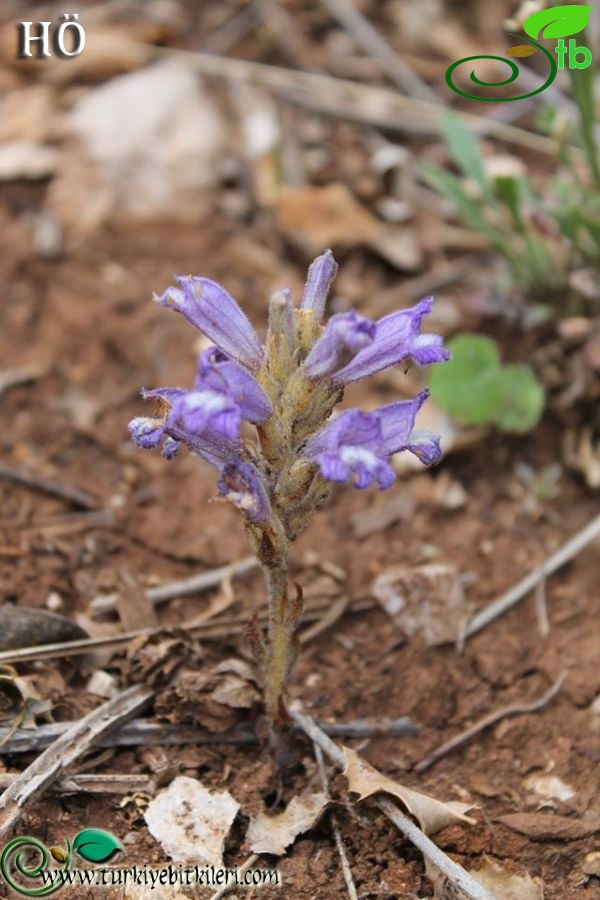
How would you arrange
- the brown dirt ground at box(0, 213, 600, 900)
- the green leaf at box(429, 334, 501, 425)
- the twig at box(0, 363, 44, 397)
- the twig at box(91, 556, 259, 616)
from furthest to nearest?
1. the twig at box(0, 363, 44, 397)
2. the green leaf at box(429, 334, 501, 425)
3. the twig at box(91, 556, 259, 616)
4. the brown dirt ground at box(0, 213, 600, 900)

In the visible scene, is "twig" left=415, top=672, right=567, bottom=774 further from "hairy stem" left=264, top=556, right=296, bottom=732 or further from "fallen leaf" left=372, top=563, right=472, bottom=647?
"hairy stem" left=264, top=556, right=296, bottom=732

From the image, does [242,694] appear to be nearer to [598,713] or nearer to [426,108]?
[598,713]

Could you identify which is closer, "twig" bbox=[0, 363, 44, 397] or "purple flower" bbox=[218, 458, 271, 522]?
"purple flower" bbox=[218, 458, 271, 522]

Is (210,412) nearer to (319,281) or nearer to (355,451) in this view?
(355,451)

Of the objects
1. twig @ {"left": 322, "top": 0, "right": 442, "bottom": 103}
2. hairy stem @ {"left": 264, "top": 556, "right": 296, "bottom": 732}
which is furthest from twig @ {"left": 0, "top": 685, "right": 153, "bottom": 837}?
twig @ {"left": 322, "top": 0, "right": 442, "bottom": 103}

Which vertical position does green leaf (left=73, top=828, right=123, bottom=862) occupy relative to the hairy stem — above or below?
below

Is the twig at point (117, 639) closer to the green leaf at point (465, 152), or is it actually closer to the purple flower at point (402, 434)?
the purple flower at point (402, 434)

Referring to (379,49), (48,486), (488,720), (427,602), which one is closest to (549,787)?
(488,720)
